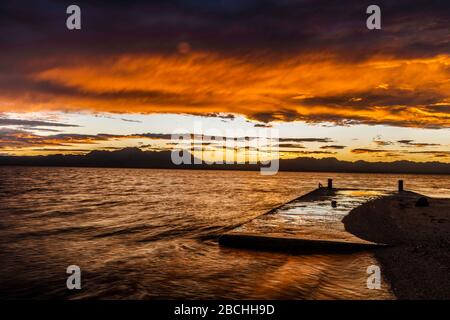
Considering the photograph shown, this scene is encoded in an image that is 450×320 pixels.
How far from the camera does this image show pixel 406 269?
1055 centimetres

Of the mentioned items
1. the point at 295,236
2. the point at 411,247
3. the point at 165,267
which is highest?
the point at 295,236

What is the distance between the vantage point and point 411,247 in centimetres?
1319

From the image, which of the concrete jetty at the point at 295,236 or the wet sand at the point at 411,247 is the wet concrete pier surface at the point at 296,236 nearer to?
the concrete jetty at the point at 295,236

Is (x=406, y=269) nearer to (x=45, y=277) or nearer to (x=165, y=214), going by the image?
(x=45, y=277)

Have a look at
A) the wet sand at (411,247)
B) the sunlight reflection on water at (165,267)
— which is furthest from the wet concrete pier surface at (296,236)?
the wet sand at (411,247)

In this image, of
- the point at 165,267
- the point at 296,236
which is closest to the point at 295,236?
the point at 296,236

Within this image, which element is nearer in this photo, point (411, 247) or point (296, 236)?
point (411, 247)

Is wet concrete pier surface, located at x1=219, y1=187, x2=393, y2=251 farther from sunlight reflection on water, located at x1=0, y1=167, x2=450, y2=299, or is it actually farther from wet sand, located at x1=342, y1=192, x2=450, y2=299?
wet sand, located at x1=342, y1=192, x2=450, y2=299

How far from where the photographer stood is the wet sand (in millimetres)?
9055

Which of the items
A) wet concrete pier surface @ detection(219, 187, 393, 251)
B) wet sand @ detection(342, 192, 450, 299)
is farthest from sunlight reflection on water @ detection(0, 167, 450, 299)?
wet sand @ detection(342, 192, 450, 299)

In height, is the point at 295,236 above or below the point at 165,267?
above

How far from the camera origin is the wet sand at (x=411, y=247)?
9.05 m

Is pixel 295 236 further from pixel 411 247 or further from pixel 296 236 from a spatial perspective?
pixel 411 247
